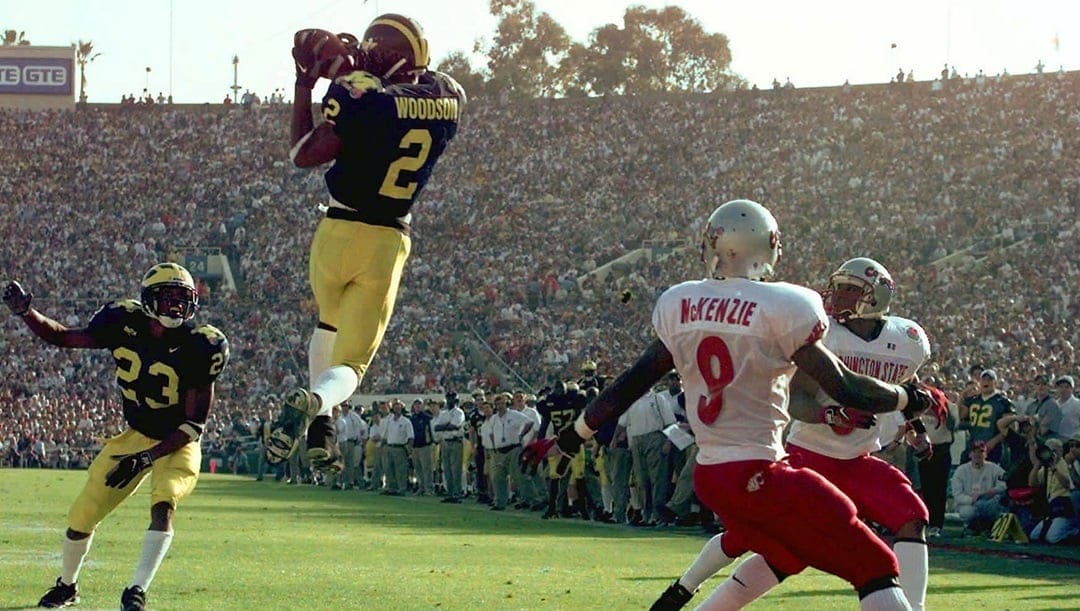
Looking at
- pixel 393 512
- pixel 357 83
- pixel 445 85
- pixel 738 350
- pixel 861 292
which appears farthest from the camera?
pixel 393 512

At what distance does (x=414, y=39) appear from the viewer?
718 cm

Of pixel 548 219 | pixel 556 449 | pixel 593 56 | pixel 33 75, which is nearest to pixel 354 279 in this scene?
pixel 556 449

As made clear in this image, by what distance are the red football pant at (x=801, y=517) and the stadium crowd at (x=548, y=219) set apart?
25460 millimetres

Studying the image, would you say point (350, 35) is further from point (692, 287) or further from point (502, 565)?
point (502, 565)

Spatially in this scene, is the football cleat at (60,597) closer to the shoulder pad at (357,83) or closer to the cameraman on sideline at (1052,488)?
the shoulder pad at (357,83)

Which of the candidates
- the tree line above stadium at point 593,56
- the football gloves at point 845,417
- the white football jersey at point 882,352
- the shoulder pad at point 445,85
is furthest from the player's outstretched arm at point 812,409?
the tree line above stadium at point 593,56

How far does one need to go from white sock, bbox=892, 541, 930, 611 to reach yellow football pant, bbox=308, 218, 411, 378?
3.00 metres

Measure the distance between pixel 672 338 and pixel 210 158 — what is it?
48.3 metres

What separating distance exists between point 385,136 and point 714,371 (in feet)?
5.76

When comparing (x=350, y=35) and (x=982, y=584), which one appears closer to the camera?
(x=350, y=35)

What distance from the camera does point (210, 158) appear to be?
5341 centimetres

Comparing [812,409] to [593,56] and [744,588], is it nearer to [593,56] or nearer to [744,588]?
[744,588]

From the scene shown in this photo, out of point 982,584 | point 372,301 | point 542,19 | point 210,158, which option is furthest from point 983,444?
point 542,19

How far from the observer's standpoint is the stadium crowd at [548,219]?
3891cm
